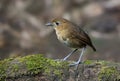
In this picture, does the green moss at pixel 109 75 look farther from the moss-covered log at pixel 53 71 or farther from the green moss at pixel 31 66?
the green moss at pixel 31 66

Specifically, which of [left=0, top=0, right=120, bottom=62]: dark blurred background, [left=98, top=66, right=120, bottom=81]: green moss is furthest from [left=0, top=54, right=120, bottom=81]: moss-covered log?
[left=0, top=0, right=120, bottom=62]: dark blurred background

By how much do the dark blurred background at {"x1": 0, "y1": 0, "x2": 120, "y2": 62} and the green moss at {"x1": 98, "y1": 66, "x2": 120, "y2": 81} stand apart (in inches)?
225

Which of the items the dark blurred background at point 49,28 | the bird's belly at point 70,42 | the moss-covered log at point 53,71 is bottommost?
the moss-covered log at point 53,71

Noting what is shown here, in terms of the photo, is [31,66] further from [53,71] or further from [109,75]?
[109,75]

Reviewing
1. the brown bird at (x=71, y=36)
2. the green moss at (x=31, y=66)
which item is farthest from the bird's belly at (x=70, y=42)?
the green moss at (x=31, y=66)

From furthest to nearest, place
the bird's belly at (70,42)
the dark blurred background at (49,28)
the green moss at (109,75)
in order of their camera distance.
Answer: the dark blurred background at (49,28), the bird's belly at (70,42), the green moss at (109,75)

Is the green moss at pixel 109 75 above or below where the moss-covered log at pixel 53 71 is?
below

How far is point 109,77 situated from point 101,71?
0.12m

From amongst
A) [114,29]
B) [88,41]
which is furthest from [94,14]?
[88,41]

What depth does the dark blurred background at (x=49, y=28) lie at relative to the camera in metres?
13.0

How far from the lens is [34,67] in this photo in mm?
6395

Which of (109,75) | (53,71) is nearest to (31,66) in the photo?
(53,71)

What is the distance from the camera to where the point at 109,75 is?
249 inches

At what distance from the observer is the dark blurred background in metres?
13.0
